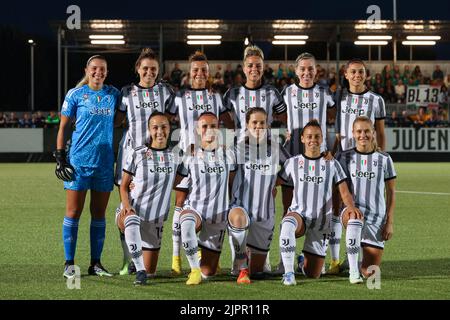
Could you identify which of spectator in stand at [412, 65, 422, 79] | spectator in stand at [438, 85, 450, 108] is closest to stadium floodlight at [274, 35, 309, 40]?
spectator in stand at [412, 65, 422, 79]

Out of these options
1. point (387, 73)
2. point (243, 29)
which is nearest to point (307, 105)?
point (243, 29)

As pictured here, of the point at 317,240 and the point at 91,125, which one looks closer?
the point at 317,240

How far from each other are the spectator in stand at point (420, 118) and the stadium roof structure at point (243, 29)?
10.2ft

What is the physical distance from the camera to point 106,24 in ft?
89.7

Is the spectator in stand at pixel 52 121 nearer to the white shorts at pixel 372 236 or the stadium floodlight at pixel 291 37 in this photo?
the stadium floodlight at pixel 291 37

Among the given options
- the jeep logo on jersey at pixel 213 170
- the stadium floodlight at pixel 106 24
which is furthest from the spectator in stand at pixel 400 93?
the jeep logo on jersey at pixel 213 170

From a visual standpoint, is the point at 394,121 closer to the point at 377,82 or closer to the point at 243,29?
the point at 377,82

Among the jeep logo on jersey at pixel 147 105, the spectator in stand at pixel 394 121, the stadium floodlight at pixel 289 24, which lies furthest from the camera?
the stadium floodlight at pixel 289 24

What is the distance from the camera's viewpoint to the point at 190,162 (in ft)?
23.6

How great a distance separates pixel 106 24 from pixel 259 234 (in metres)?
21.0

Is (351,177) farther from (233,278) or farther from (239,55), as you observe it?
(239,55)

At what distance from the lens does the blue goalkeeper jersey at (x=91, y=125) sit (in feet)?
24.0

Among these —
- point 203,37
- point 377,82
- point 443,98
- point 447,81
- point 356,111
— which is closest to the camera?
point 356,111
